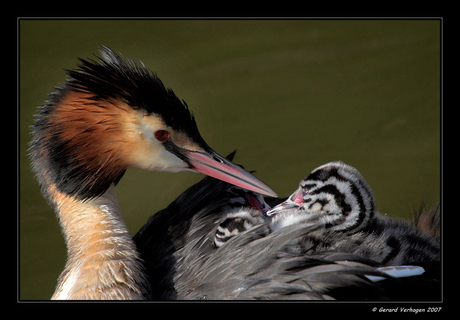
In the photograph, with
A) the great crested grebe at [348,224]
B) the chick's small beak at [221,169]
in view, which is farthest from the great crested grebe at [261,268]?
the chick's small beak at [221,169]

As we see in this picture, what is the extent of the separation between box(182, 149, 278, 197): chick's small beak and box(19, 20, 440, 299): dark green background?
1.50 metres

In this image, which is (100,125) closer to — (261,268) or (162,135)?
(162,135)

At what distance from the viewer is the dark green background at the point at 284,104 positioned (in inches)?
173

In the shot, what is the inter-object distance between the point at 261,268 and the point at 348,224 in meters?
0.52

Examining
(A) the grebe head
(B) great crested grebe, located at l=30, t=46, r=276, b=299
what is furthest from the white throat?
(A) the grebe head

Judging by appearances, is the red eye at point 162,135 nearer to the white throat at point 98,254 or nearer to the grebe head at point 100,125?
the grebe head at point 100,125

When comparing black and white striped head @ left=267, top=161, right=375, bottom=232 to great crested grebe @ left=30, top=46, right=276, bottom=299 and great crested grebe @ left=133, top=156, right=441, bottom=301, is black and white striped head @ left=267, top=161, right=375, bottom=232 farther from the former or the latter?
great crested grebe @ left=30, top=46, right=276, bottom=299

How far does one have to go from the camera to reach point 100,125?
110 inches

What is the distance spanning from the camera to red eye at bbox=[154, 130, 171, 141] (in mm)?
2889

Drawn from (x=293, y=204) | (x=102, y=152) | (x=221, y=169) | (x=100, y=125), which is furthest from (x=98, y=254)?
(x=293, y=204)

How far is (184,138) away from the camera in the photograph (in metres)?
2.96

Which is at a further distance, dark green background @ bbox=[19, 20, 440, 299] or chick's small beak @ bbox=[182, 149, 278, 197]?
dark green background @ bbox=[19, 20, 440, 299]

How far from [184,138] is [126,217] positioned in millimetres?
1687

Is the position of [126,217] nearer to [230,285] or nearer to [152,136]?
[152,136]
